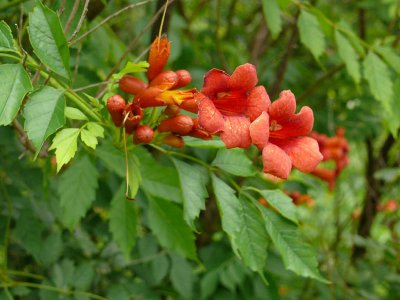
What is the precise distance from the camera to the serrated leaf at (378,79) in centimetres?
230

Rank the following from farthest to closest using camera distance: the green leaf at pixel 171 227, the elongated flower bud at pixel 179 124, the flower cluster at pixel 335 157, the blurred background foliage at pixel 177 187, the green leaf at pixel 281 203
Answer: the flower cluster at pixel 335 157 → the blurred background foliage at pixel 177 187 → the green leaf at pixel 171 227 → the green leaf at pixel 281 203 → the elongated flower bud at pixel 179 124

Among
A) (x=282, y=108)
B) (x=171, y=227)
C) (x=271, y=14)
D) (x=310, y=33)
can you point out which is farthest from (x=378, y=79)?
(x=282, y=108)

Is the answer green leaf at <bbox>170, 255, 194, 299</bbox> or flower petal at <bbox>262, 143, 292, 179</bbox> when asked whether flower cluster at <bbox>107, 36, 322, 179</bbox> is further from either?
green leaf at <bbox>170, 255, 194, 299</bbox>

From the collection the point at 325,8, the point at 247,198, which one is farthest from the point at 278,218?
the point at 325,8

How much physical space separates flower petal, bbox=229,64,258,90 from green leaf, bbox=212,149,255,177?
423mm

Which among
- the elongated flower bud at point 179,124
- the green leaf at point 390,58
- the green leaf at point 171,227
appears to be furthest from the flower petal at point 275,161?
the green leaf at point 390,58

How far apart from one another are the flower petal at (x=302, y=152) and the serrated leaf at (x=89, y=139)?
40 cm

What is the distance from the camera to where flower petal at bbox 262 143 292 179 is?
1.33 meters

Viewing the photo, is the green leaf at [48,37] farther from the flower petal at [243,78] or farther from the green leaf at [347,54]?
the green leaf at [347,54]

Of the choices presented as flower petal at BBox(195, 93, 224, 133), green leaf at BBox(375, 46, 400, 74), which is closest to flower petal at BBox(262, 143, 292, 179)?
flower petal at BBox(195, 93, 224, 133)

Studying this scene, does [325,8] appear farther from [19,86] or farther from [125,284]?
[19,86]

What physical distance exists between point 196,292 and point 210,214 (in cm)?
50

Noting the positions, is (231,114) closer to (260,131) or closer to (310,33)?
(260,131)

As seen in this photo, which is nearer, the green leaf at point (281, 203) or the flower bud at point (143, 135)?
the flower bud at point (143, 135)
